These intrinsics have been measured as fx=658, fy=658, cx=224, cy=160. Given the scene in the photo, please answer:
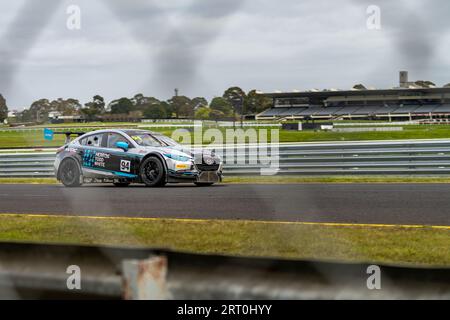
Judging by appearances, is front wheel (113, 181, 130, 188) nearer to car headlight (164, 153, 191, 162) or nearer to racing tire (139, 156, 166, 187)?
racing tire (139, 156, 166, 187)

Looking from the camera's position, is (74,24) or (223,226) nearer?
(74,24)

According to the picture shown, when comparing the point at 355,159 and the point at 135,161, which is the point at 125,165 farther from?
the point at 355,159

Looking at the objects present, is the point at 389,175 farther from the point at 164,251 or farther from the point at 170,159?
the point at 164,251

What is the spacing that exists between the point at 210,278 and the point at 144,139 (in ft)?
33.9

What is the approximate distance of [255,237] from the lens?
6562 mm

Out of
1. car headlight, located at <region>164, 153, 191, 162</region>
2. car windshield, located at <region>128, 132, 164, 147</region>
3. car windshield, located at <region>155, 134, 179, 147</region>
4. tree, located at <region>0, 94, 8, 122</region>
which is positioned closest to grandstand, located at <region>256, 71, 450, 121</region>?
car headlight, located at <region>164, 153, 191, 162</region>

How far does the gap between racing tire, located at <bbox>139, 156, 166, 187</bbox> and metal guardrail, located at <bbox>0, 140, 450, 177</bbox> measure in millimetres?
4303

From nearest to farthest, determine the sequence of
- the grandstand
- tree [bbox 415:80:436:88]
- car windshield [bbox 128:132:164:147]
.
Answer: tree [bbox 415:80:436:88] < the grandstand < car windshield [bbox 128:132:164:147]

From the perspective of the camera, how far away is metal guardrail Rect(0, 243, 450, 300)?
124 inches

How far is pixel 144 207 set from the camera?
9594 mm

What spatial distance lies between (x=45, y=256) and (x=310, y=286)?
1.53m

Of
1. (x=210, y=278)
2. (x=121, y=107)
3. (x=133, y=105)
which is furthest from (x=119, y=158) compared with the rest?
(x=210, y=278)

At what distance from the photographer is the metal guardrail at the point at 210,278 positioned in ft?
10.3
